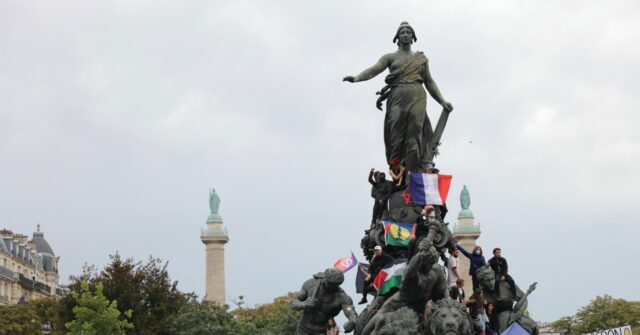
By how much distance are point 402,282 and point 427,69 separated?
4879 mm

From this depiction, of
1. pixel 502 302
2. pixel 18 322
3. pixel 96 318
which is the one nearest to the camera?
pixel 502 302

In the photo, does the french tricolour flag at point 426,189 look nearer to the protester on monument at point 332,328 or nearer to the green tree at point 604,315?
the protester on monument at point 332,328

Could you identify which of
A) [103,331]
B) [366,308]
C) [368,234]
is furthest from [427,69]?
[103,331]

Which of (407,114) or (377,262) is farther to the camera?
(407,114)

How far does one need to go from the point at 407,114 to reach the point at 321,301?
11.3 feet

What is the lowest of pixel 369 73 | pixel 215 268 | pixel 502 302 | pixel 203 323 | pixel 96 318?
pixel 502 302

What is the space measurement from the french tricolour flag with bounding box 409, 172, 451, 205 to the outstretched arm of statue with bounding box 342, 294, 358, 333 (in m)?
1.92

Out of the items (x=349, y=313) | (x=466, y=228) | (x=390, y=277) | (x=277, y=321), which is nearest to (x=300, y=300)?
(x=349, y=313)

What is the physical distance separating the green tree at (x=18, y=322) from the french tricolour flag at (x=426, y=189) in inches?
2014

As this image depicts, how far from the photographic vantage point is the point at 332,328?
18297mm

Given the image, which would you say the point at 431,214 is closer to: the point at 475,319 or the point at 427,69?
the point at 475,319

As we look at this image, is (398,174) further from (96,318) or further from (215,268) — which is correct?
(215,268)

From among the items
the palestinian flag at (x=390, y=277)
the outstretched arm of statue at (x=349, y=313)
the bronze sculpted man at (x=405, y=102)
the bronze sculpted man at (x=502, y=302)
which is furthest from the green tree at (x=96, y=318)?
the palestinian flag at (x=390, y=277)

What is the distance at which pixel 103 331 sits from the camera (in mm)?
51469
